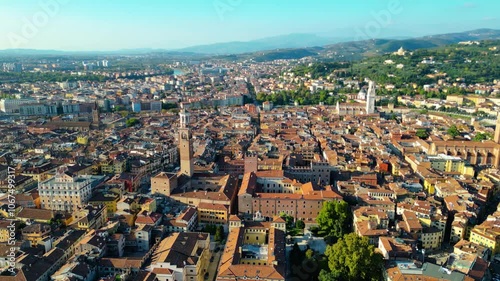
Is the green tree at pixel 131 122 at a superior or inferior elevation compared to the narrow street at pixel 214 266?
superior

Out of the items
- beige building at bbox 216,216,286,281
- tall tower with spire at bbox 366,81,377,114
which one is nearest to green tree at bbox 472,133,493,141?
tall tower with spire at bbox 366,81,377,114

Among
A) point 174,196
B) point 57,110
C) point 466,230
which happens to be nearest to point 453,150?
point 466,230

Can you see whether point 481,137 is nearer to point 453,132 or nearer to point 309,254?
point 453,132

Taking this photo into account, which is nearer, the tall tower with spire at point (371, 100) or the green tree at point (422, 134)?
the green tree at point (422, 134)

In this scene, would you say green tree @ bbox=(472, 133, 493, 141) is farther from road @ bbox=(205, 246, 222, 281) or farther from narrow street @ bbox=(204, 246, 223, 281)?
road @ bbox=(205, 246, 222, 281)

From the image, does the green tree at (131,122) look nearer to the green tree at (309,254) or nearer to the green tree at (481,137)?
the green tree at (309,254)

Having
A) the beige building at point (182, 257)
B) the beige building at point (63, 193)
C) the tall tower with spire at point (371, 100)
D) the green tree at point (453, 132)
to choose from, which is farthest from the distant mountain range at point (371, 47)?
the beige building at point (182, 257)

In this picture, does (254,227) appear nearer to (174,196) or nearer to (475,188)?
(174,196)
